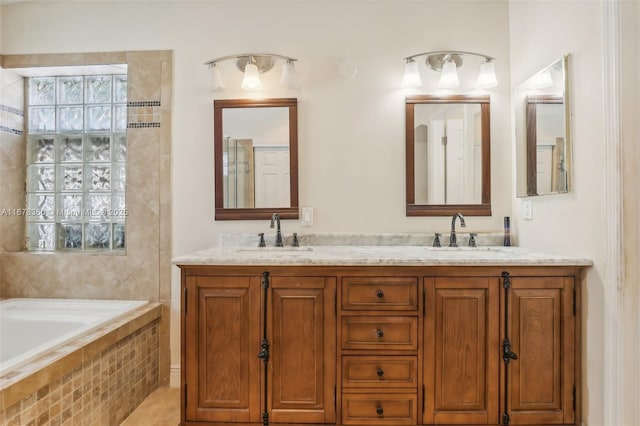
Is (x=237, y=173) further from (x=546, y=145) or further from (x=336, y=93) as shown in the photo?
(x=546, y=145)

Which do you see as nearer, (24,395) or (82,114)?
(24,395)

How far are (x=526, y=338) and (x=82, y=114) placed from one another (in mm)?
3113

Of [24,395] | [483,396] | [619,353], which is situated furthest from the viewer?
[483,396]

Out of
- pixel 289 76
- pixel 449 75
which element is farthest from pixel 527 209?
pixel 289 76

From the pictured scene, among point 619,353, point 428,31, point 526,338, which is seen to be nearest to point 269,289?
point 526,338

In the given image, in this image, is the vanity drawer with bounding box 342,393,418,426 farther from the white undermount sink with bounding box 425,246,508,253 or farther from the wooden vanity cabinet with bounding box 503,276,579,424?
the white undermount sink with bounding box 425,246,508,253

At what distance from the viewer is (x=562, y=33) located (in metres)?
1.72

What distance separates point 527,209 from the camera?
2.01 meters

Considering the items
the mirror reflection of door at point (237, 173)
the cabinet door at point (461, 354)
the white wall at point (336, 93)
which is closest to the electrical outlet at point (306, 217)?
the white wall at point (336, 93)

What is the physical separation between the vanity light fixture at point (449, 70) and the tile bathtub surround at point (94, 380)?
2203mm

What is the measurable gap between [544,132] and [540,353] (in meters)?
1.16

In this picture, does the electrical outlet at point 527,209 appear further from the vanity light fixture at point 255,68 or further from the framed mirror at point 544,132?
the vanity light fixture at point 255,68

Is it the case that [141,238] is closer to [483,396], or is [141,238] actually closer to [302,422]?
[302,422]

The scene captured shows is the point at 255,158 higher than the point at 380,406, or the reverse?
the point at 255,158
